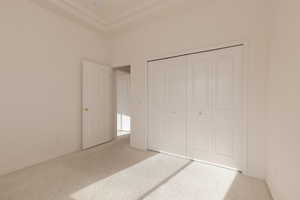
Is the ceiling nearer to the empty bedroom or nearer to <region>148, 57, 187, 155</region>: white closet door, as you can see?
the empty bedroom

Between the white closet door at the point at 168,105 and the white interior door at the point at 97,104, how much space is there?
1.27 meters

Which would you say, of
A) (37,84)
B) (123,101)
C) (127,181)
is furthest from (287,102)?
(123,101)

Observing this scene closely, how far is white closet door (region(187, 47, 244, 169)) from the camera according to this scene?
228cm

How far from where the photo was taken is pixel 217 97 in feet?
8.04

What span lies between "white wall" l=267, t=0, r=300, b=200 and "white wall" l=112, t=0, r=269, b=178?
420mm

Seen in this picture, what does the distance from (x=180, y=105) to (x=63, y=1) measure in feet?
9.47

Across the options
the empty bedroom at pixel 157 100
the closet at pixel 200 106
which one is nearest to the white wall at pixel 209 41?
the empty bedroom at pixel 157 100

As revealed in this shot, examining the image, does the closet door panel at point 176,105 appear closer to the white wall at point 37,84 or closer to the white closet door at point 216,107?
the white closet door at point 216,107

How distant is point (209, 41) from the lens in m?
2.52

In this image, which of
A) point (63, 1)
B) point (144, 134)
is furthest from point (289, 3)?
point (63, 1)

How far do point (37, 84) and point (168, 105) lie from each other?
2.44m

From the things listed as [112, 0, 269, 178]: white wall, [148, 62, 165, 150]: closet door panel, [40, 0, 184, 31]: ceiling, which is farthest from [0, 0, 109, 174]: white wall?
[148, 62, 165, 150]: closet door panel

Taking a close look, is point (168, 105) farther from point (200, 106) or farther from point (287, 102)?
→ point (287, 102)

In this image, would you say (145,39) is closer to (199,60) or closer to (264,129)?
(199,60)
